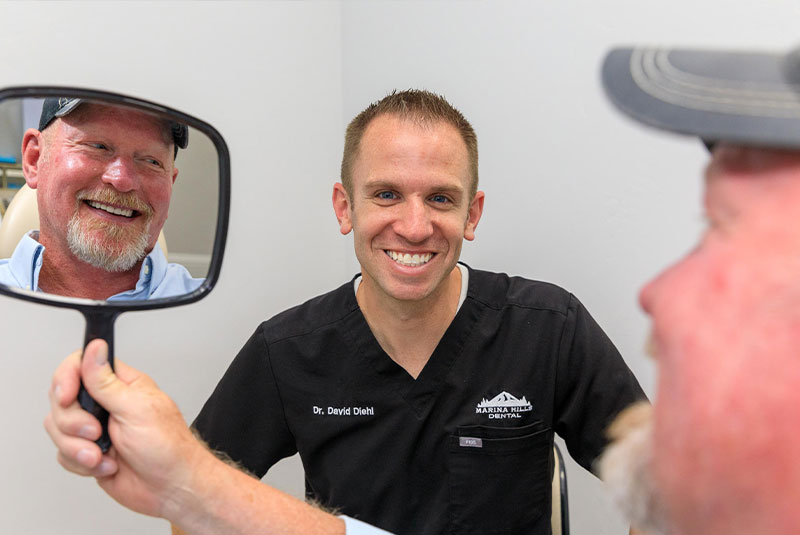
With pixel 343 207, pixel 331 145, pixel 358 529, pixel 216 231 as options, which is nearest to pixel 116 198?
pixel 216 231

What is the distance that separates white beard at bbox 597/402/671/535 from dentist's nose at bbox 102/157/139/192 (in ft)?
1.93

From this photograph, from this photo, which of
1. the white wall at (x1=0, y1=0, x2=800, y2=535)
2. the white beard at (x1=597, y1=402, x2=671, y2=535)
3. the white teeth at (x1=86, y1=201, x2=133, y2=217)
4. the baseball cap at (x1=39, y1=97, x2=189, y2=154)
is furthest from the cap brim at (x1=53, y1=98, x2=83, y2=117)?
the white wall at (x1=0, y1=0, x2=800, y2=535)

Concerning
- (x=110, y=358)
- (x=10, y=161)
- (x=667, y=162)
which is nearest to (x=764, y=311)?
(x=110, y=358)

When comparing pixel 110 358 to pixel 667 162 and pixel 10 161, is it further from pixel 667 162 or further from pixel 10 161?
pixel 667 162

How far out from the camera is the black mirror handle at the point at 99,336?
66 cm

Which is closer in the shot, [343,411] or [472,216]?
[343,411]

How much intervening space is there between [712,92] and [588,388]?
99cm

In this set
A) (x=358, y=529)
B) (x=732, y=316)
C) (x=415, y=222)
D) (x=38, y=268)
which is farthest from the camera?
(x=415, y=222)

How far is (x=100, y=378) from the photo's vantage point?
2.14 ft

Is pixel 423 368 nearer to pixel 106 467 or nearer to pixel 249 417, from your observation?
pixel 249 417

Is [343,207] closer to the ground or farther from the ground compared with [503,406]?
farther from the ground

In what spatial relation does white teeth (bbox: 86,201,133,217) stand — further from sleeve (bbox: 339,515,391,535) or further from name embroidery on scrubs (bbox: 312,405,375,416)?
name embroidery on scrubs (bbox: 312,405,375,416)

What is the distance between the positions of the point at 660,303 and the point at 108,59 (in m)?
1.74

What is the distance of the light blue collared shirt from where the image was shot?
28.7 inches
